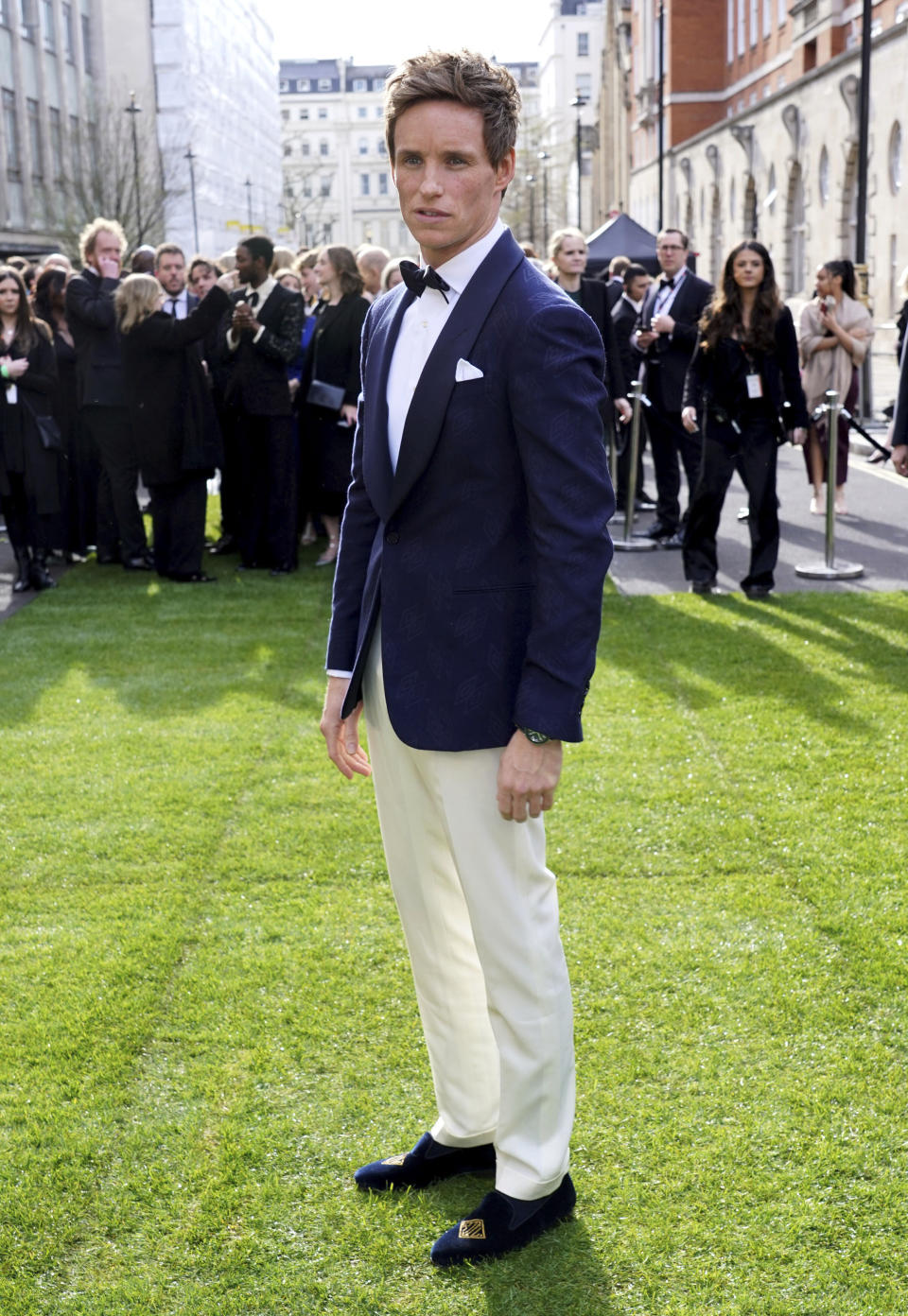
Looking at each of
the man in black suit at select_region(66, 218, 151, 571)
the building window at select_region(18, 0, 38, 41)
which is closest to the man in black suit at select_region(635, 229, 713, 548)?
the man in black suit at select_region(66, 218, 151, 571)

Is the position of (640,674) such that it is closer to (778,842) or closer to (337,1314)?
(778,842)

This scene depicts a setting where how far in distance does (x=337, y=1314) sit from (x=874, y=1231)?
1.08 meters

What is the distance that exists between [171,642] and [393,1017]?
5.23 m

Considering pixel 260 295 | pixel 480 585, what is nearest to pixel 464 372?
pixel 480 585

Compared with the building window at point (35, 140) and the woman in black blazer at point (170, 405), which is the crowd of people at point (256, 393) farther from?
the building window at point (35, 140)

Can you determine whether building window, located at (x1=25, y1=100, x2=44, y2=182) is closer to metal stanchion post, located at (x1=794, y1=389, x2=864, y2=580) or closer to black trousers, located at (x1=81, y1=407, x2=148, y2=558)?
black trousers, located at (x1=81, y1=407, x2=148, y2=558)

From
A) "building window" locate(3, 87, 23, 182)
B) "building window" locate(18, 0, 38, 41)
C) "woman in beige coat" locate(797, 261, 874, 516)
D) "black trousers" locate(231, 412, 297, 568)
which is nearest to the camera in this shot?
"black trousers" locate(231, 412, 297, 568)

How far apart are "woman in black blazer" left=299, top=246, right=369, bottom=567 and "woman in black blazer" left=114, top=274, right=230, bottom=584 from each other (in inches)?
30.7

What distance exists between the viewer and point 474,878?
280 cm

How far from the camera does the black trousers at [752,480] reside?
9.49 m

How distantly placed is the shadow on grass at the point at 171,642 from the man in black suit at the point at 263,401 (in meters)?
0.35

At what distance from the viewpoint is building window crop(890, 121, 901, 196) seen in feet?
105

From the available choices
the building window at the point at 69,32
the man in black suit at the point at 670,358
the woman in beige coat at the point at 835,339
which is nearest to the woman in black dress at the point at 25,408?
the man in black suit at the point at 670,358

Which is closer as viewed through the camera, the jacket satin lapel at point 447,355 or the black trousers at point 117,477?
the jacket satin lapel at point 447,355
